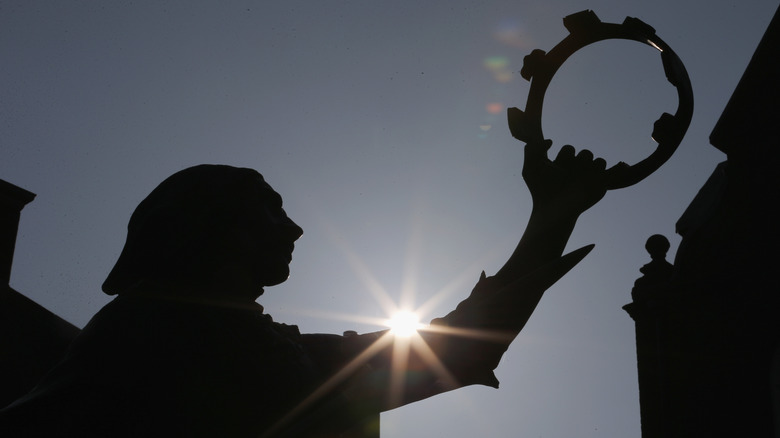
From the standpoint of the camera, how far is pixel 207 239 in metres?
3.07

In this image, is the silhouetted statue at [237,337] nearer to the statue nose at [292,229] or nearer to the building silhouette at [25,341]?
the statue nose at [292,229]

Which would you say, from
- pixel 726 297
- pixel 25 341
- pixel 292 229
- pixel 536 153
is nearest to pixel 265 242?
pixel 292 229

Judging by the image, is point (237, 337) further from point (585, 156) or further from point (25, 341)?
point (585, 156)

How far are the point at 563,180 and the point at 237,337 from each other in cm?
126

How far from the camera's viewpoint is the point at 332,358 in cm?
317

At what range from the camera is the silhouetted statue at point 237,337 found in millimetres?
2727

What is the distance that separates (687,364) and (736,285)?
5.33 ft

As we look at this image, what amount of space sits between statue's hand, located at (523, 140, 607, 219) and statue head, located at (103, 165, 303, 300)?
0.86 meters

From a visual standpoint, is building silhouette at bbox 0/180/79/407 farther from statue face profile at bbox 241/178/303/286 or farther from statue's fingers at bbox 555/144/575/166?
statue's fingers at bbox 555/144/575/166

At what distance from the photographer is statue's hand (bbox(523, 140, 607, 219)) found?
3.14 m

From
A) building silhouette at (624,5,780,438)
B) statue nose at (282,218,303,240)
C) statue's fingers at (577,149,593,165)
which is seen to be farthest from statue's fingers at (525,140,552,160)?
building silhouette at (624,5,780,438)

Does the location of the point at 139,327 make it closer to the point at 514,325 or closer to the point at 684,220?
the point at 514,325

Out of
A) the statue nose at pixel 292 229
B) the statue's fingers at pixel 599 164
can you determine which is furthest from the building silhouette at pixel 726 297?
the statue nose at pixel 292 229

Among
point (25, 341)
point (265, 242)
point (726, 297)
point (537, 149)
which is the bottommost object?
point (25, 341)
